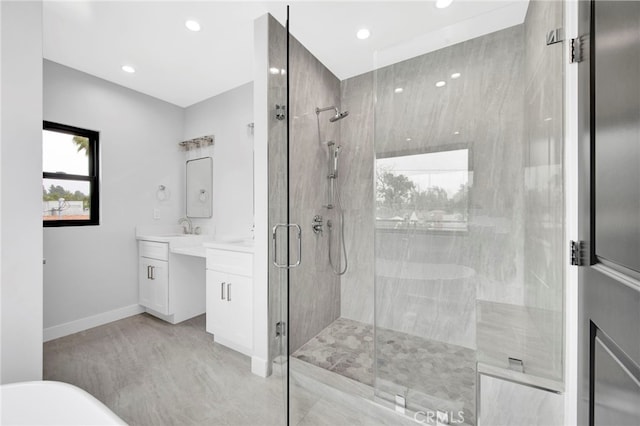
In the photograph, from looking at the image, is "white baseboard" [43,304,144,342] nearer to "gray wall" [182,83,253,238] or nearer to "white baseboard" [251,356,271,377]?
"gray wall" [182,83,253,238]

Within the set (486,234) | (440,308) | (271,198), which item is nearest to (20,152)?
(271,198)

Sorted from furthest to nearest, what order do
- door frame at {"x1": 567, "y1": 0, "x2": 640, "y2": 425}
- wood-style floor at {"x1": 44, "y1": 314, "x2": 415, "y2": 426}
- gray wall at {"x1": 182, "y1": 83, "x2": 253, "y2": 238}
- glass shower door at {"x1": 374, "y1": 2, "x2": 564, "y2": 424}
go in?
gray wall at {"x1": 182, "y1": 83, "x2": 253, "y2": 238}, wood-style floor at {"x1": 44, "y1": 314, "x2": 415, "y2": 426}, glass shower door at {"x1": 374, "y1": 2, "x2": 564, "y2": 424}, door frame at {"x1": 567, "y1": 0, "x2": 640, "y2": 425}

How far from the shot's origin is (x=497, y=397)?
1.17 m

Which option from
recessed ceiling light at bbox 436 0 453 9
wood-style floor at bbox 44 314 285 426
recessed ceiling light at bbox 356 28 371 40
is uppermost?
recessed ceiling light at bbox 356 28 371 40

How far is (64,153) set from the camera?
263cm

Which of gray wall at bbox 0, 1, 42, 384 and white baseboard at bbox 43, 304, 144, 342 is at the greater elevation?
gray wall at bbox 0, 1, 42, 384

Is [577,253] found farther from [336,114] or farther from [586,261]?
[336,114]

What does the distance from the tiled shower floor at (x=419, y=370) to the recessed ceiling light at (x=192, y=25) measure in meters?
2.61

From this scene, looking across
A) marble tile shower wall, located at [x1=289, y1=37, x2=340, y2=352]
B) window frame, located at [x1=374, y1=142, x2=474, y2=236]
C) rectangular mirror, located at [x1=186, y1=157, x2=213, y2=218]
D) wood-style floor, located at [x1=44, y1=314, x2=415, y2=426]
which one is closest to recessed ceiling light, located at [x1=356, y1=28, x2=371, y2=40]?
marble tile shower wall, located at [x1=289, y1=37, x2=340, y2=352]

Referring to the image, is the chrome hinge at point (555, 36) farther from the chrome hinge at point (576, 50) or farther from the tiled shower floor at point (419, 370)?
the tiled shower floor at point (419, 370)

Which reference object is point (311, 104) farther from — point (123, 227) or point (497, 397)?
point (123, 227)

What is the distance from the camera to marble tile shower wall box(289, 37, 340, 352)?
6.53 ft

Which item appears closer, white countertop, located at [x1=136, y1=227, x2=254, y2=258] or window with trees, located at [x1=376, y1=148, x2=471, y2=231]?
window with trees, located at [x1=376, y1=148, x2=471, y2=231]

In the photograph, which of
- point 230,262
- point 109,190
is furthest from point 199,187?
point 230,262
